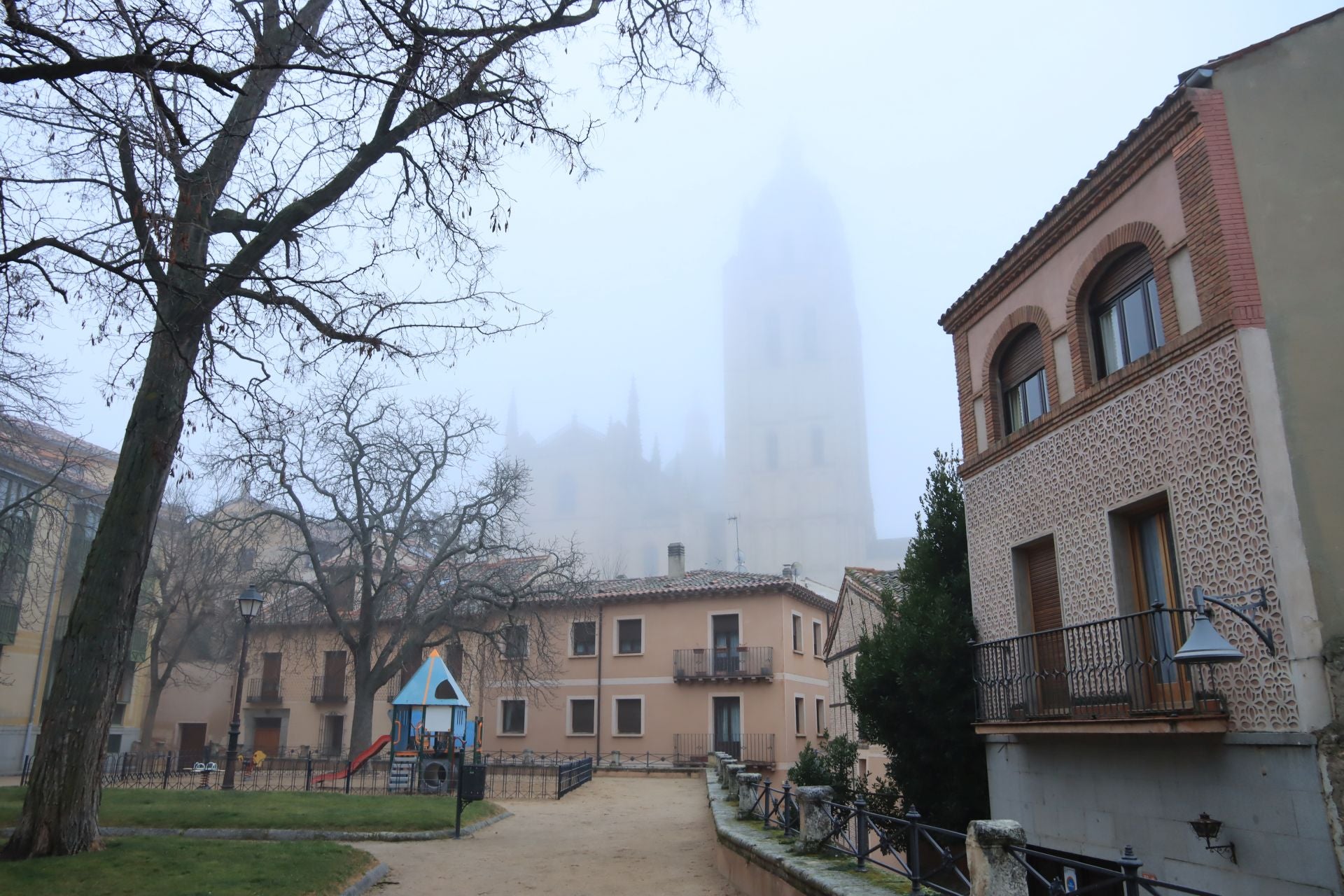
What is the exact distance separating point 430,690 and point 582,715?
Answer: 1497cm

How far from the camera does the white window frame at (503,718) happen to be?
37.6m

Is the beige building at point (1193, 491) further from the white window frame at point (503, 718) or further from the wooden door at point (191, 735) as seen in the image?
the wooden door at point (191, 735)

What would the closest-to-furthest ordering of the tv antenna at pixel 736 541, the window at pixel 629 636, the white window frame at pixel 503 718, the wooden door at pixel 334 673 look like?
the window at pixel 629 636 → the white window frame at pixel 503 718 → the wooden door at pixel 334 673 → the tv antenna at pixel 736 541

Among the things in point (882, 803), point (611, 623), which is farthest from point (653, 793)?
point (611, 623)

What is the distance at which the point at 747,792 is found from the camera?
39.0ft

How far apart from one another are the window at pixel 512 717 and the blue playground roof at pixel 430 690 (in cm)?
1426

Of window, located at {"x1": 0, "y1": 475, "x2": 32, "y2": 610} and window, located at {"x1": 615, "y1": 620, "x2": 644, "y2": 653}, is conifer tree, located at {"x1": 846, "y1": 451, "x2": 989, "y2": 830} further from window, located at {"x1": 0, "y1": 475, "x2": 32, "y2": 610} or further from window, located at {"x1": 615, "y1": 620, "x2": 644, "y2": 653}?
window, located at {"x1": 615, "y1": 620, "x2": 644, "y2": 653}

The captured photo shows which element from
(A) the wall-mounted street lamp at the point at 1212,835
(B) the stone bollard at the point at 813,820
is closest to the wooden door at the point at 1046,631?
(A) the wall-mounted street lamp at the point at 1212,835

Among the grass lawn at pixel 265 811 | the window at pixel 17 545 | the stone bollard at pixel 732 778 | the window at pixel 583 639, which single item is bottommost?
the grass lawn at pixel 265 811

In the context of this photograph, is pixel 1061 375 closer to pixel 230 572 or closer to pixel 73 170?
pixel 73 170

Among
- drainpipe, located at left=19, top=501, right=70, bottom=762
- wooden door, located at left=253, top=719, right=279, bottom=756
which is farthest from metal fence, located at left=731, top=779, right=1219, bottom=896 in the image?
wooden door, located at left=253, top=719, right=279, bottom=756

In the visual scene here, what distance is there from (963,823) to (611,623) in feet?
82.9

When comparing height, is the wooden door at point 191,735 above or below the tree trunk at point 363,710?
below

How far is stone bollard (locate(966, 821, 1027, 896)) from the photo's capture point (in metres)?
4.95
